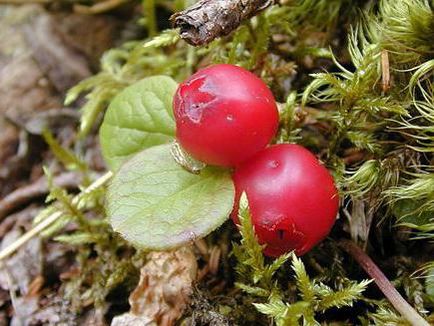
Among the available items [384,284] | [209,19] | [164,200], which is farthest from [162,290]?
[209,19]

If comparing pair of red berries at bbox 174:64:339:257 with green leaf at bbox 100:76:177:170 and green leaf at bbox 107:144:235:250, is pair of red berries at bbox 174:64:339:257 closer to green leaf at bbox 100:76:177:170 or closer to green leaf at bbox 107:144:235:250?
green leaf at bbox 107:144:235:250

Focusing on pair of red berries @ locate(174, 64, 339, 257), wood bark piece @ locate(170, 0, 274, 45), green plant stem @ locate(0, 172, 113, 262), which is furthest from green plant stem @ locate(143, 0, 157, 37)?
pair of red berries @ locate(174, 64, 339, 257)

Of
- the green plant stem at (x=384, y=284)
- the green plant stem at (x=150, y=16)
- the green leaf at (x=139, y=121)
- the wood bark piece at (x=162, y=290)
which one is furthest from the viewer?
the green plant stem at (x=150, y=16)

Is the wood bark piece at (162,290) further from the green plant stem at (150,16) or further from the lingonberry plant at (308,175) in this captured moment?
the green plant stem at (150,16)

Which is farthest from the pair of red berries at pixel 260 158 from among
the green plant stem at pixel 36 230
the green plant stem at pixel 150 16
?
the green plant stem at pixel 150 16

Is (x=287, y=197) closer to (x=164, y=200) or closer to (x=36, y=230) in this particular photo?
(x=164, y=200)

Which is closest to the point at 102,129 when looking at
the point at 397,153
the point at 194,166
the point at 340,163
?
the point at 194,166
